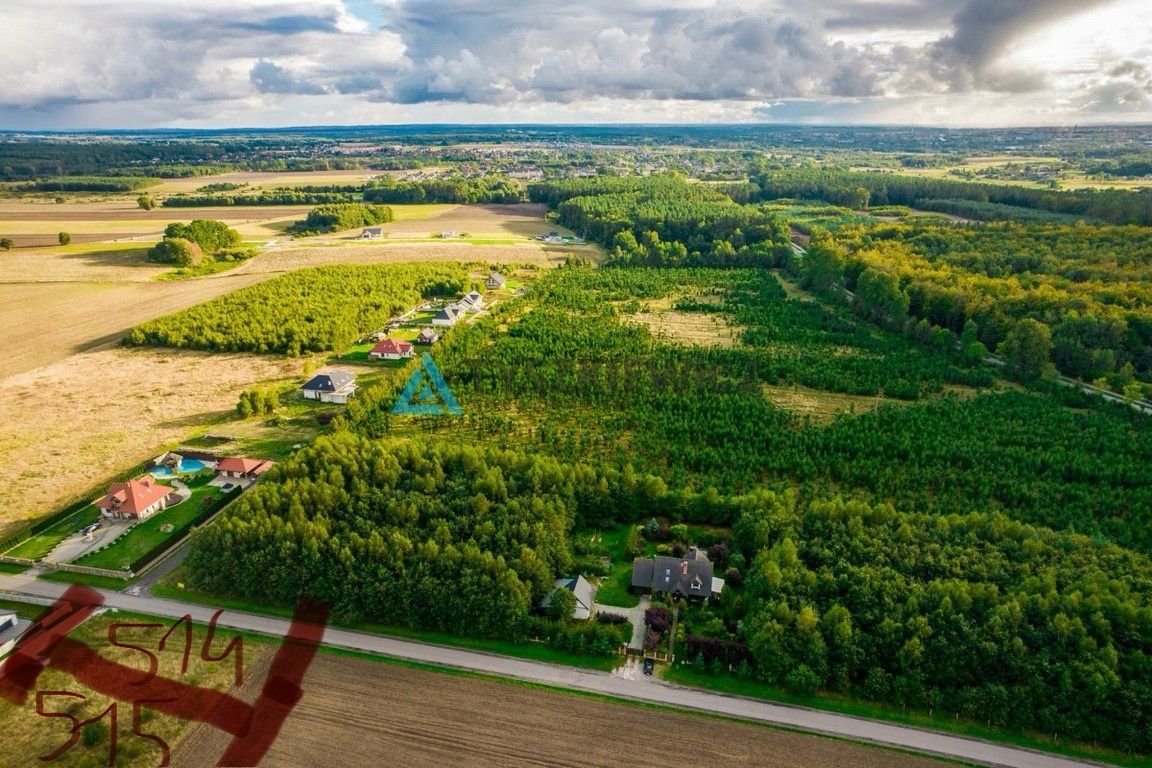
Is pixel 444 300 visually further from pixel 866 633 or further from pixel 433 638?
pixel 866 633

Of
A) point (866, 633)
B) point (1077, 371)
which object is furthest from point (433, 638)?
point (1077, 371)

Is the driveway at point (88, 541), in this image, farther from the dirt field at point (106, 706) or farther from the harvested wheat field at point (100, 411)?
the harvested wheat field at point (100, 411)

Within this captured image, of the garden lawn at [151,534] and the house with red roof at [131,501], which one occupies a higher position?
the house with red roof at [131,501]

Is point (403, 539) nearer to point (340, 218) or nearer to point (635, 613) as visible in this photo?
point (635, 613)

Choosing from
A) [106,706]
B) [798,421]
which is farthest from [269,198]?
[106,706]

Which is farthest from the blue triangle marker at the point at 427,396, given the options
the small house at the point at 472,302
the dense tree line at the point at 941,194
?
the dense tree line at the point at 941,194

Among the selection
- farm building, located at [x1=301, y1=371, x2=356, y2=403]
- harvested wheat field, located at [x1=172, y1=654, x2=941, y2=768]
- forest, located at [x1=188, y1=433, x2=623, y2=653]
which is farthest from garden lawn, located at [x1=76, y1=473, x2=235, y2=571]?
harvested wheat field, located at [x1=172, y1=654, x2=941, y2=768]

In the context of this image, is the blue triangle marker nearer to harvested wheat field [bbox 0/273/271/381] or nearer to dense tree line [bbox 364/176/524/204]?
harvested wheat field [bbox 0/273/271/381]
